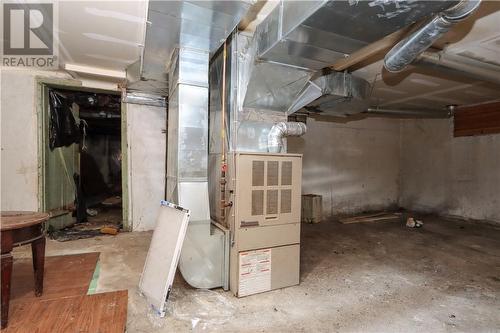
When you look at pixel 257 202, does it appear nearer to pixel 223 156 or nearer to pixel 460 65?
pixel 223 156

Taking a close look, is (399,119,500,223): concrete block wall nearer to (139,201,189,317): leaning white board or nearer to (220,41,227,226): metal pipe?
(220,41,227,226): metal pipe

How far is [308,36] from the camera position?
1819 millimetres

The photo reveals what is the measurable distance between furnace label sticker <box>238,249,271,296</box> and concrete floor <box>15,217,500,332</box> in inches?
3.0

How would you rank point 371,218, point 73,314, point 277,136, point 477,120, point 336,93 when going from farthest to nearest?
point 371,218, point 477,120, point 336,93, point 277,136, point 73,314

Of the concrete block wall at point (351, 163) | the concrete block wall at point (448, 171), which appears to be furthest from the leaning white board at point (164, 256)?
the concrete block wall at point (448, 171)

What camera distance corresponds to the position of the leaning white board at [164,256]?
2057mm

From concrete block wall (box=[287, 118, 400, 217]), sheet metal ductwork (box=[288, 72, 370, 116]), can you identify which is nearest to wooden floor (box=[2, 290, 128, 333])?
sheet metal ductwork (box=[288, 72, 370, 116])

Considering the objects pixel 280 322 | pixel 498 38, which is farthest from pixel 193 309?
pixel 498 38

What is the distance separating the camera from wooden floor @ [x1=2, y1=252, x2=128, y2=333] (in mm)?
1861

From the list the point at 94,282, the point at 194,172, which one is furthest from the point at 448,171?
the point at 94,282

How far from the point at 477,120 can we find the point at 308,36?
17.9 feet

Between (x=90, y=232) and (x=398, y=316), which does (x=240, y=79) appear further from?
(x=90, y=232)

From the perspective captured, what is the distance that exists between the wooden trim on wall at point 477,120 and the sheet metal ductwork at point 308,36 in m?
4.81

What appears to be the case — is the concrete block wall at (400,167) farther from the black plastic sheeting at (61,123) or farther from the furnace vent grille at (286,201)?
the black plastic sheeting at (61,123)
